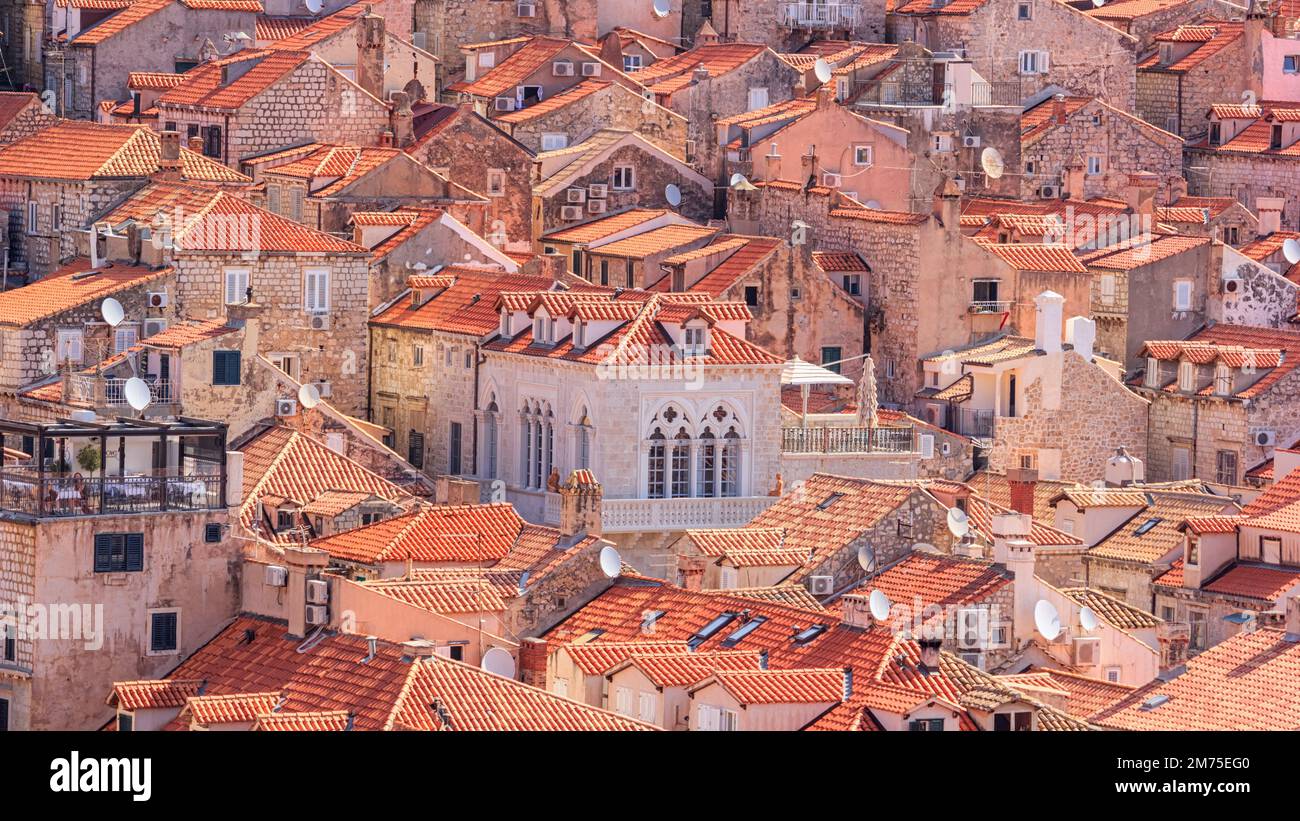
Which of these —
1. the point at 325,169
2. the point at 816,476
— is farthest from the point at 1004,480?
the point at 325,169

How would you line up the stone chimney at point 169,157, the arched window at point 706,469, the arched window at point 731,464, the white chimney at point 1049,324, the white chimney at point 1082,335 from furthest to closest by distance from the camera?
the white chimney at point 1082,335 < the white chimney at point 1049,324 < the stone chimney at point 169,157 < the arched window at point 731,464 < the arched window at point 706,469

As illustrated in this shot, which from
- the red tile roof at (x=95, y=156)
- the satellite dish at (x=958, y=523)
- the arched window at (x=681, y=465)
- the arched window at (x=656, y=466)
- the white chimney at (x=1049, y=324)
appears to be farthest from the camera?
the white chimney at (x=1049, y=324)

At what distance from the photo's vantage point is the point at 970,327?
8262 cm

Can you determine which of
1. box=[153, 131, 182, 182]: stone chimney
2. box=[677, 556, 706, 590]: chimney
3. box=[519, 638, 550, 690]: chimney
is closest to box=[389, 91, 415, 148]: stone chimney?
box=[153, 131, 182, 182]: stone chimney

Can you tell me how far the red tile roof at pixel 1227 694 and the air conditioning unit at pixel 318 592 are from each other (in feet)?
38.4

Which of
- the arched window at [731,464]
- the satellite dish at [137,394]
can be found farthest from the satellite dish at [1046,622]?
the satellite dish at [137,394]

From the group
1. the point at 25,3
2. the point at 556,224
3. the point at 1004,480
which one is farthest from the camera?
the point at 25,3

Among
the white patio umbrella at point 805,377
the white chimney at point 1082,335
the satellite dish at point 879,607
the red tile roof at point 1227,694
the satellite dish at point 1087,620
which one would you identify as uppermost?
the white chimney at point 1082,335

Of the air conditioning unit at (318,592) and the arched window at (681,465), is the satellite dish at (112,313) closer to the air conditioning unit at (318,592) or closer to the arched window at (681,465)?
the arched window at (681,465)

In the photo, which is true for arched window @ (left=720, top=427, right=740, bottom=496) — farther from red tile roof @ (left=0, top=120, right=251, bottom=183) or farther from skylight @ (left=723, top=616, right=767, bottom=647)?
red tile roof @ (left=0, top=120, right=251, bottom=183)

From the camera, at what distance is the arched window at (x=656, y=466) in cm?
7106

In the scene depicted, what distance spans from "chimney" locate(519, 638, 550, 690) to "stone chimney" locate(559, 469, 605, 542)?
15.1 ft
